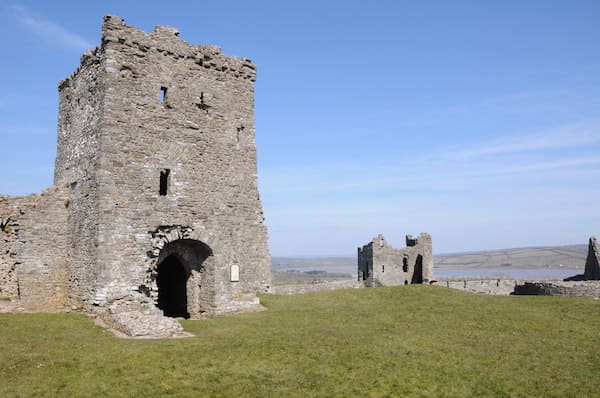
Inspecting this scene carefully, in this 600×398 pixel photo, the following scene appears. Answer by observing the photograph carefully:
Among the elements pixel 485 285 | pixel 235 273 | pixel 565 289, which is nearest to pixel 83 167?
pixel 235 273

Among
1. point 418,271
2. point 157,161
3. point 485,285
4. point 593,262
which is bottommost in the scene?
point 485,285

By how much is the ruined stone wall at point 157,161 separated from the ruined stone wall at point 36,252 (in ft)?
3.66

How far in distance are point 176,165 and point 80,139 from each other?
4.56 m

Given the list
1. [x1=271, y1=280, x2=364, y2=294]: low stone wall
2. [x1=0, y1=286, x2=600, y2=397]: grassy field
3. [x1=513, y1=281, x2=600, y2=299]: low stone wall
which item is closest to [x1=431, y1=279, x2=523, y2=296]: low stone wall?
[x1=271, y1=280, x2=364, y2=294]: low stone wall

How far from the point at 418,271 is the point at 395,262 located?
341cm

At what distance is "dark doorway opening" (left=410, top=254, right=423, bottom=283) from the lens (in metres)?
53.0

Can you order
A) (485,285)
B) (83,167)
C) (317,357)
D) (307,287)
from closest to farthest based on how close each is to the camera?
(317,357) → (83,167) → (307,287) → (485,285)

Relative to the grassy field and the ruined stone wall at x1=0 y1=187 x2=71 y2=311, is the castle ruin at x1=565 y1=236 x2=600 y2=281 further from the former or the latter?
the ruined stone wall at x1=0 y1=187 x2=71 y2=311

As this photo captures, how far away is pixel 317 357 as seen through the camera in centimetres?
1459

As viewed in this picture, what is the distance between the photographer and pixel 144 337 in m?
17.2

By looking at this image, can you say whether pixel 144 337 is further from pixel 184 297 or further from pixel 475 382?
pixel 475 382

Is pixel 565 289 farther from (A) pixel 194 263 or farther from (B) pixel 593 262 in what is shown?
(A) pixel 194 263

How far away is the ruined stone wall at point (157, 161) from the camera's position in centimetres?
2019

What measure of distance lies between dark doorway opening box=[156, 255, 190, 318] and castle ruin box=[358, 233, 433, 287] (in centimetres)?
2784
